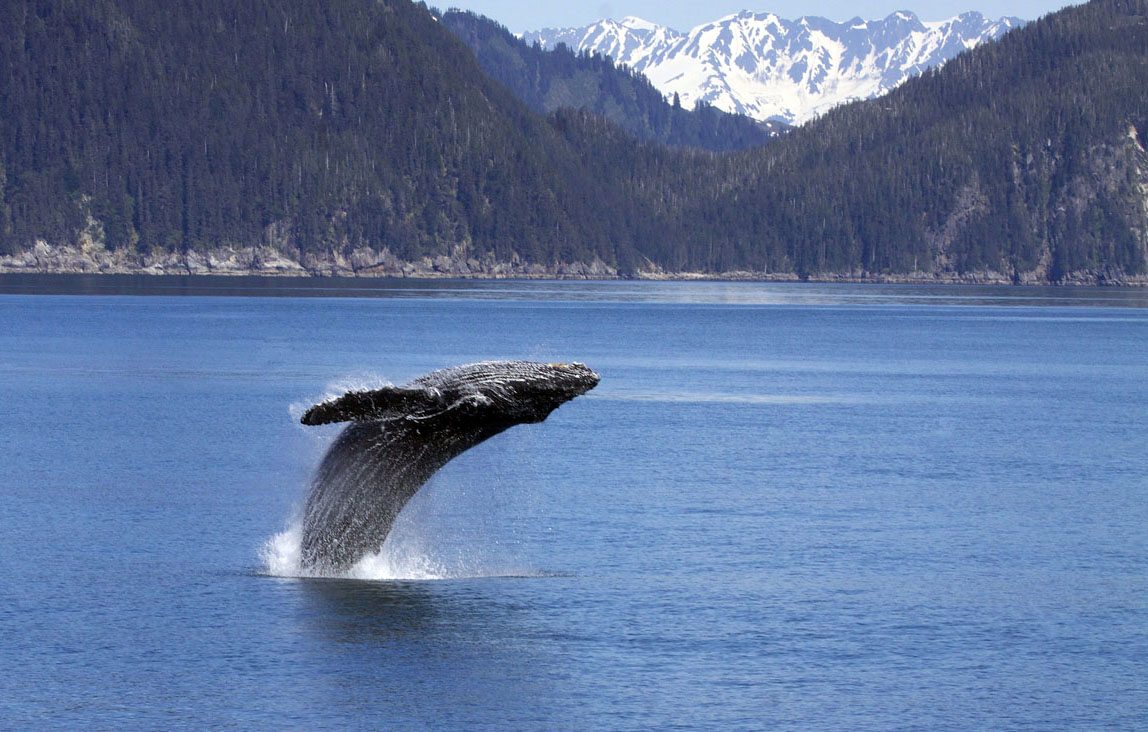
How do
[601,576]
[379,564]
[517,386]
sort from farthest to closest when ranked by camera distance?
[601,576] < [379,564] < [517,386]

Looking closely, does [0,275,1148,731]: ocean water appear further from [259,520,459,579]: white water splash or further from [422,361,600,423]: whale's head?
[422,361,600,423]: whale's head

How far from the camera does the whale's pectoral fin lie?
2070 centimetres

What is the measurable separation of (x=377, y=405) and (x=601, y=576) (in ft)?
28.9

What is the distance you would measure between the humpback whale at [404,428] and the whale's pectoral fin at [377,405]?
0.04ft

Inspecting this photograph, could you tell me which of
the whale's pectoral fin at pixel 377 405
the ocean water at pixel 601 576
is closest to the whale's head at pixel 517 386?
the whale's pectoral fin at pixel 377 405

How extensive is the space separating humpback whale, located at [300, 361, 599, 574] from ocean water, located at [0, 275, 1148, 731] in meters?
1.35

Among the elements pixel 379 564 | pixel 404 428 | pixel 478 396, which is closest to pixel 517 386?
pixel 478 396

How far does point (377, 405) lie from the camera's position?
70.1 ft

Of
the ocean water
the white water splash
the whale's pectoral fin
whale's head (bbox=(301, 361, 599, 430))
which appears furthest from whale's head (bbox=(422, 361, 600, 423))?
the white water splash

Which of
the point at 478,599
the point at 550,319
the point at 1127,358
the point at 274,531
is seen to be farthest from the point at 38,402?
the point at 550,319

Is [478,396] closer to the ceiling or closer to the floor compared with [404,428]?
closer to the ceiling

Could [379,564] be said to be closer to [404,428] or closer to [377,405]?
[404,428]

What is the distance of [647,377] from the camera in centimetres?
8719

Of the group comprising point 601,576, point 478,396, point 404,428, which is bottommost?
point 601,576
